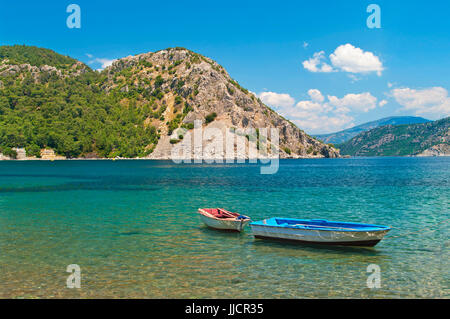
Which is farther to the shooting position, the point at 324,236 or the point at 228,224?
the point at 228,224

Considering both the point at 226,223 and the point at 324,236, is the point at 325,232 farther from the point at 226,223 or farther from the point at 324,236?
the point at 226,223

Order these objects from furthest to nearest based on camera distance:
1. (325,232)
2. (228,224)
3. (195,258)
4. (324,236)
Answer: (228,224), (324,236), (325,232), (195,258)

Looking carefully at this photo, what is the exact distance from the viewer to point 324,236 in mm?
25141

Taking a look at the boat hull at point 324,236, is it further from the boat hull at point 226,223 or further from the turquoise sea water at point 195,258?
the boat hull at point 226,223

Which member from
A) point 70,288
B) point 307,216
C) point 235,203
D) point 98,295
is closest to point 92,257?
point 70,288

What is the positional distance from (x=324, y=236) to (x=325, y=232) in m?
0.38

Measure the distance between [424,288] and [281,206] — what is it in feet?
101

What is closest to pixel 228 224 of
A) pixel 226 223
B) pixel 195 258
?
pixel 226 223

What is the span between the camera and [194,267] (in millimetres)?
21016

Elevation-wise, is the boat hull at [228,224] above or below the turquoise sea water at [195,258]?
above

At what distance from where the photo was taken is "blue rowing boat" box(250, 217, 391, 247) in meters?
→ 24.2

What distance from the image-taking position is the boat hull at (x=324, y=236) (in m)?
24.3

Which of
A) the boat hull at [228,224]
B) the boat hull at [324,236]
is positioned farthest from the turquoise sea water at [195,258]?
the boat hull at [228,224]
